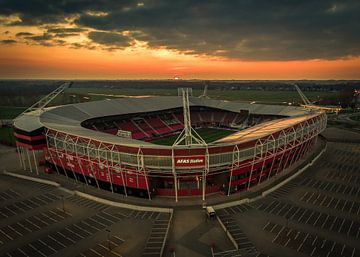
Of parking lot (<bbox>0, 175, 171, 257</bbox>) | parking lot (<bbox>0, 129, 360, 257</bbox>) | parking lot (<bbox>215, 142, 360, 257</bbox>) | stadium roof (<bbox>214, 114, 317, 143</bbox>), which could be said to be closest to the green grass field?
stadium roof (<bbox>214, 114, 317, 143</bbox>)

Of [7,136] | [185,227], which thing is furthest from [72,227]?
[7,136]

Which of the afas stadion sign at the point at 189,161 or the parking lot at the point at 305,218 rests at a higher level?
the afas stadion sign at the point at 189,161

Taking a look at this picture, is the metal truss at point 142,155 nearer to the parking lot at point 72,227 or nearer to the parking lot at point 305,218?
the parking lot at point 305,218

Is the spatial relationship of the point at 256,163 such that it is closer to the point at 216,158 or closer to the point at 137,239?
the point at 216,158

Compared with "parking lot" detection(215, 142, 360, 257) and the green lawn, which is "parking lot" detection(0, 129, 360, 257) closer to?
"parking lot" detection(215, 142, 360, 257)

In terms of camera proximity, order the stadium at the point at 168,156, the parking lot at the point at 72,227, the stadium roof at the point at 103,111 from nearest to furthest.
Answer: the parking lot at the point at 72,227 < the stadium at the point at 168,156 < the stadium roof at the point at 103,111

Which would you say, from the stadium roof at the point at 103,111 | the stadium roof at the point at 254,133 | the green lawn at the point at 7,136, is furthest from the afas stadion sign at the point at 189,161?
the green lawn at the point at 7,136
